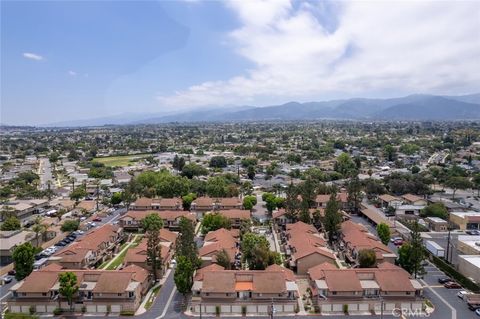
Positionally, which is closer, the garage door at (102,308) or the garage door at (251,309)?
the garage door at (251,309)

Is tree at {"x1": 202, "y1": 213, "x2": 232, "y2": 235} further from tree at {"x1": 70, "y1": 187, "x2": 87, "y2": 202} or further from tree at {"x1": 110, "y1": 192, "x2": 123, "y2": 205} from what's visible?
tree at {"x1": 70, "y1": 187, "x2": 87, "y2": 202}

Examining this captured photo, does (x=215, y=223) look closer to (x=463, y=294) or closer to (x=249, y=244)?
(x=249, y=244)

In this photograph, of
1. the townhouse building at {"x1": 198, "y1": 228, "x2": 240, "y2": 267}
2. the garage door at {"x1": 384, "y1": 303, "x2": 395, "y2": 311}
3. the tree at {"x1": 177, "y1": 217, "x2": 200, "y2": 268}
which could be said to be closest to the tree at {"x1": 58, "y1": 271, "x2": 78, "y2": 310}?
the tree at {"x1": 177, "y1": 217, "x2": 200, "y2": 268}

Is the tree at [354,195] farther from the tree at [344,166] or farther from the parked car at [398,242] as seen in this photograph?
the tree at [344,166]

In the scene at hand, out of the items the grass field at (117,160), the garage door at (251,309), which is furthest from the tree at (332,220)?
the grass field at (117,160)

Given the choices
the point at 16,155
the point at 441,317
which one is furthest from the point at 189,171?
the point at 16,155

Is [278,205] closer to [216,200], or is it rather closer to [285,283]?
[216,200]

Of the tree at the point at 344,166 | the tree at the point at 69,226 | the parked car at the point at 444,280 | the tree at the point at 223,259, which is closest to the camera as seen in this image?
the parked car at the point at 444,280
